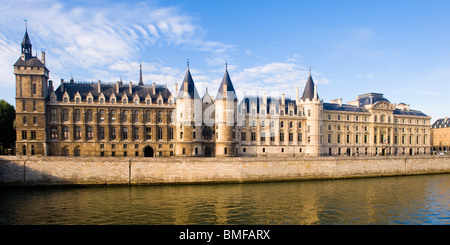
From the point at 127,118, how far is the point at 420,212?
4417cm

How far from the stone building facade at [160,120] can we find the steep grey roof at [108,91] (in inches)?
6.5

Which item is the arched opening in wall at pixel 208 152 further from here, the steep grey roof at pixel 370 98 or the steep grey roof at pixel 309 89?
the steep grey roof at pixel 370 98

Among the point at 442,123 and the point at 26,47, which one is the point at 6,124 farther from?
the point at 442,123

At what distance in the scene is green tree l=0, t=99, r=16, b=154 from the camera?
177 feet

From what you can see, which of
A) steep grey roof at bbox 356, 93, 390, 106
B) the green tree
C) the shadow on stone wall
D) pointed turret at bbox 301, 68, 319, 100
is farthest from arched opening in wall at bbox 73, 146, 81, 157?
steep grey roof at bbox 356, 93, 390, 106

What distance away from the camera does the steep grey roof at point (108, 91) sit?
2051 inches

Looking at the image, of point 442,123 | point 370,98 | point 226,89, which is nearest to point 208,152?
point 226,89

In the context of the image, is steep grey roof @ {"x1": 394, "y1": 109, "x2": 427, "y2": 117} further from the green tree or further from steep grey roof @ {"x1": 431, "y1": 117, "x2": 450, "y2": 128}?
the green tree

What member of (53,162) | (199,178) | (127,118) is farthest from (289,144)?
(53,162)

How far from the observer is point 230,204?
29.1 metres

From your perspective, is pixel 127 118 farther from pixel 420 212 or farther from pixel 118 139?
pixel 420 212

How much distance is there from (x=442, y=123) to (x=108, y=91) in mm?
108413

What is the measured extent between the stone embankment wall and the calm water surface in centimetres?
176

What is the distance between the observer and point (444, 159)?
188 feet
